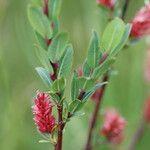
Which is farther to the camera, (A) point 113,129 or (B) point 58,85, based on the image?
(A) point 113,129

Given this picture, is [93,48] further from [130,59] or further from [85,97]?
[130,59]

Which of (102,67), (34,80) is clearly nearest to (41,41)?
(102,67)

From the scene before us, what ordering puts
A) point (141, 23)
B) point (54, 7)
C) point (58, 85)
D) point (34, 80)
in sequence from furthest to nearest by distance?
point (34, 80) < point (141, 23) < point (54, 7) < point (58, 85)

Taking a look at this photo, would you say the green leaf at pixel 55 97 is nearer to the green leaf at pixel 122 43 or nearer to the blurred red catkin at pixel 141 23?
the green leaf at pixel 122 43

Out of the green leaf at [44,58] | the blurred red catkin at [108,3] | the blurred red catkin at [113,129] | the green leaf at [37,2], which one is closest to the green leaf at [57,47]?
the green leaf at [44,58]

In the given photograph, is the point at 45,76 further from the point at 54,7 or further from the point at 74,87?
the point at 54,7

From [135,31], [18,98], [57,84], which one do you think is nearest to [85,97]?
[57,84]
